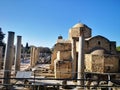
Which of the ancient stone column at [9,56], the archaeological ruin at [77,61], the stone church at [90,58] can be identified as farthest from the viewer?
the stone church at [90,58]

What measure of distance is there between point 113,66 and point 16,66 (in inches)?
456

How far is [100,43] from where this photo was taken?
25.0 m

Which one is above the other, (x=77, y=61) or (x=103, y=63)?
(x=77, y=61)

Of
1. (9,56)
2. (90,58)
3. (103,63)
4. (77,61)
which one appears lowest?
(103,63)

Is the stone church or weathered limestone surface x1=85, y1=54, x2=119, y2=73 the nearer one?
the stone church

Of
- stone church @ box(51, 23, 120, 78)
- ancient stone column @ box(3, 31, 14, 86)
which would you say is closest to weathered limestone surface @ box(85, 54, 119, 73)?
stone church @ box(51, 23, 120, 78)

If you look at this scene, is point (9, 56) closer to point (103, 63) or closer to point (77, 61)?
point (77, 61)

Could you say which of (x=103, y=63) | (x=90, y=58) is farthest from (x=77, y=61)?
(x=103, y=63)

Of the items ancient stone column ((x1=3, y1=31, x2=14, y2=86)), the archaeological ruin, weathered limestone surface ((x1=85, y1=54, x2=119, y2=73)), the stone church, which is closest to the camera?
ancient stone column ((x1=3, y1=31, x2=14, y2=86))

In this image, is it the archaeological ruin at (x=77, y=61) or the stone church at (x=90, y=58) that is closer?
the archaeological ruin at (x=77, y=61)

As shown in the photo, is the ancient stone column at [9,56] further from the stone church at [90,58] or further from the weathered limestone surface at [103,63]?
the weathered limestone surface at [103,63]

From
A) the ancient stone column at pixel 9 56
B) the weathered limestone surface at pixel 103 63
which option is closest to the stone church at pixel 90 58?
the weathered limestone surface at pixel 103 63

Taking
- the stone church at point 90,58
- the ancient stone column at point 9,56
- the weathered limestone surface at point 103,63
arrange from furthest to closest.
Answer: the weathered limestone surface at point 103,63
the stone church at point 90,58
the ancient stone column at point 9,56

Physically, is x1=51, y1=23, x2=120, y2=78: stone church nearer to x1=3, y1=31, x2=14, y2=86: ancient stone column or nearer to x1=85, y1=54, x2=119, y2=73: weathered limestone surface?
x1=85, y1=54, x2=119, y2=73: weathered limestone surface
